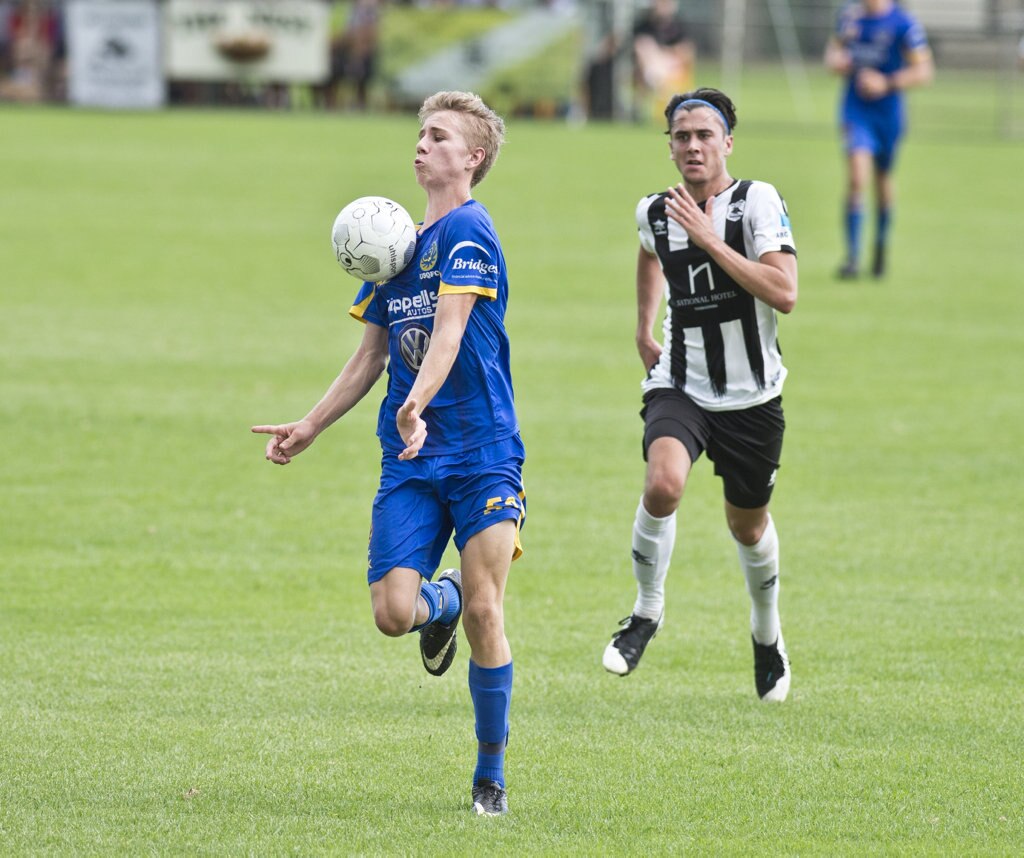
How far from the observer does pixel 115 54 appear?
30.1 meters

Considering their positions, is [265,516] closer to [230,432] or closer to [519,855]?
[230,432]

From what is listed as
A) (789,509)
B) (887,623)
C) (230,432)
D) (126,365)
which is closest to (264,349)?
(126,365)

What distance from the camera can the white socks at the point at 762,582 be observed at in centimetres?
693

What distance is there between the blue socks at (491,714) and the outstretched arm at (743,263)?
193 centimetres

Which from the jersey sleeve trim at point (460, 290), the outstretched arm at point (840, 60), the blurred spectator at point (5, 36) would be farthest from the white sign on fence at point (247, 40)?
the jersey sleeve trim at point (460, 290)

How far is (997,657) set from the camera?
7328 millimetres

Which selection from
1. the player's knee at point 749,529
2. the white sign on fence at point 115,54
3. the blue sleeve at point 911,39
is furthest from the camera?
the white sign on fence at point 115,54

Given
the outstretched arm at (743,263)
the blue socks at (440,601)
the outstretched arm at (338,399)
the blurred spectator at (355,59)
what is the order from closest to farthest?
the outstretched arm at (338,399), the blue socks at (440,601), the outstretched arm at (743,263), the blurred spectator at (355,59)

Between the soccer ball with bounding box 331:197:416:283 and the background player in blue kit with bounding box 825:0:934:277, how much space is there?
480 inches

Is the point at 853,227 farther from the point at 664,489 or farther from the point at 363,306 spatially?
the point at 363,306

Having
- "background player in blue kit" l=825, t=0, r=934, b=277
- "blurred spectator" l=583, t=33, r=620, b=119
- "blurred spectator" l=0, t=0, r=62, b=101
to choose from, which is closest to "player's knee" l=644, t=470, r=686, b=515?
"background player in blue kit" l=825, t=0, r=934, b=277

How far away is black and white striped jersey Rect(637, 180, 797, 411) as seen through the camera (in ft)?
22.0

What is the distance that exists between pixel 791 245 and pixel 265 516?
416 centimetres

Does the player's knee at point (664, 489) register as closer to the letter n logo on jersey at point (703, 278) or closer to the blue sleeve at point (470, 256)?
the letter n logo on jersey at point (703, 278)
